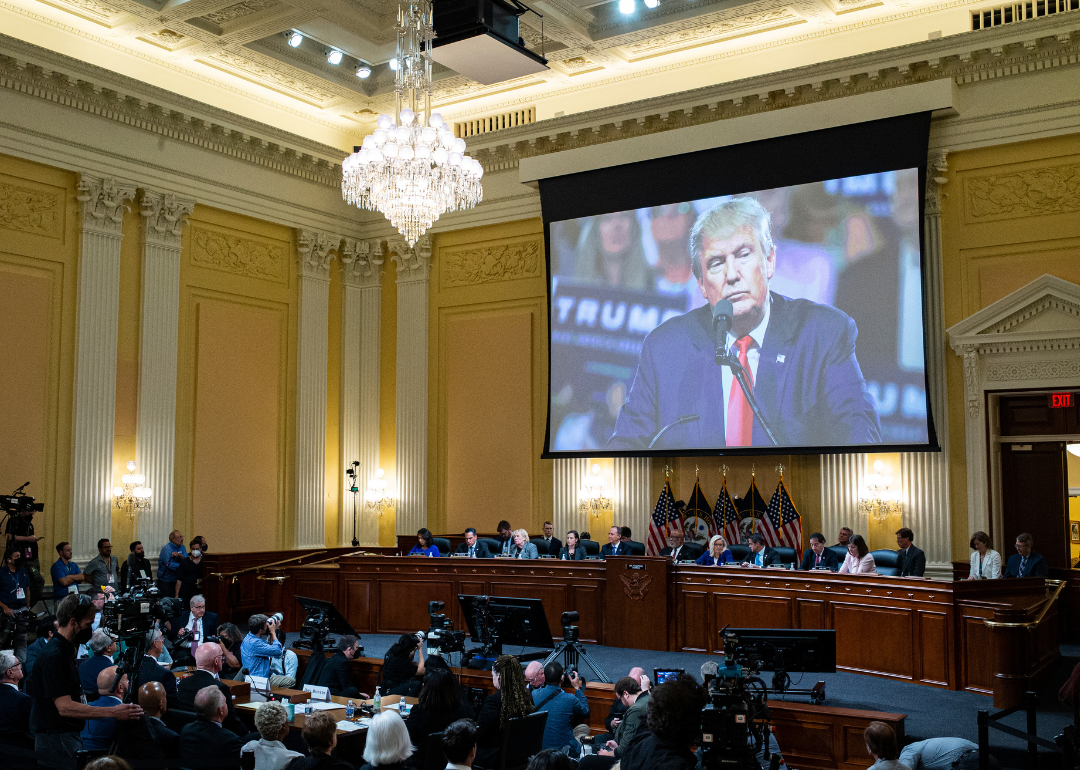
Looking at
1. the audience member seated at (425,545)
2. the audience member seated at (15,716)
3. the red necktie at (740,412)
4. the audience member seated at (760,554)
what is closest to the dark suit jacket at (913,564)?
the audience member seated at (760,554)

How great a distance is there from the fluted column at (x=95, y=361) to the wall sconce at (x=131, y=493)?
0.48 feet

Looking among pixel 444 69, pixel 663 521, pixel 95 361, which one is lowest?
pixel 663 521

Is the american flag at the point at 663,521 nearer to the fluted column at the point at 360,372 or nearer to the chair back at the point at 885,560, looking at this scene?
the chair back at the point at 885,560

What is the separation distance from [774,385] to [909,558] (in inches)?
141

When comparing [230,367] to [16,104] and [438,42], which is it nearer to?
[16,104]

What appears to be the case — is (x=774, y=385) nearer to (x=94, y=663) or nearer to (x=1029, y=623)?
(x=1029, y=623)

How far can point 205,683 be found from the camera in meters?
6.69

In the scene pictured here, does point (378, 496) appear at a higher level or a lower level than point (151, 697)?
higher

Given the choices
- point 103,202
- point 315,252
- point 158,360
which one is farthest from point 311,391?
point 103,202

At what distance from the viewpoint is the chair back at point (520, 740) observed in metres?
6.01

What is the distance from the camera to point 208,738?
5477 mm

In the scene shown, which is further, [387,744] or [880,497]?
[880,497]

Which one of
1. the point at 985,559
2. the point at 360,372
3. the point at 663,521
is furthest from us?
the point at 360,372

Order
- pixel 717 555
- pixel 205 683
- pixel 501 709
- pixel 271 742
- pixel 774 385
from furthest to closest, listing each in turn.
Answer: pixel 774 385, pixel 717 555, pixel 205 683, pixel 501 709, pixel 271 742
